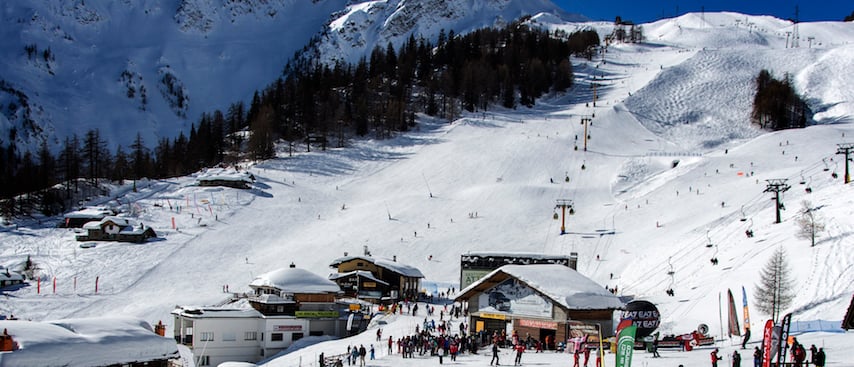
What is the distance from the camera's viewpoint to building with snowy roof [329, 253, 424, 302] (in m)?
44.8

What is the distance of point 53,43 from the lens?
15662 cm

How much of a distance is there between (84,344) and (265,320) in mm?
17067

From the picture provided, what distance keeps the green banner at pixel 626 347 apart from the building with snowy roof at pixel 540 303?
13280mm

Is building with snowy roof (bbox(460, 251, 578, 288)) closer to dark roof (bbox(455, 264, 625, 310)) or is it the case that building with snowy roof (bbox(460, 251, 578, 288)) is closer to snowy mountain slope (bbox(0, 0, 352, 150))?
dark roof (bbox(455, 264, 625, 310))

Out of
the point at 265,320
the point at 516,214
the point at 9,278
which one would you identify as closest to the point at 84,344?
the point at 265,320

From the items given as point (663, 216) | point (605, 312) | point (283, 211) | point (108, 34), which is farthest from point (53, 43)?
point (605, 312)

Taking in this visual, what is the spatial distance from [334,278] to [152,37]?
148 m

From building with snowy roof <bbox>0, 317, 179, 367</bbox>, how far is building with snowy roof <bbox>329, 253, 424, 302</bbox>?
2265 centimetres

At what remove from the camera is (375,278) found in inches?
1783

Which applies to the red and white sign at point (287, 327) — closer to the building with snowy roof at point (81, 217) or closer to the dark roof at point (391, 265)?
the dark roof at point (391, 265)

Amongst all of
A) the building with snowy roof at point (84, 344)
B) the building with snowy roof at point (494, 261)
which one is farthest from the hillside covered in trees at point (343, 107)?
the building with snowy roof at point (84, 344)

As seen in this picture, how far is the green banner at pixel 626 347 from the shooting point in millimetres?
14117

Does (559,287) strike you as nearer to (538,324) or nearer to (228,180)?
(538,324)

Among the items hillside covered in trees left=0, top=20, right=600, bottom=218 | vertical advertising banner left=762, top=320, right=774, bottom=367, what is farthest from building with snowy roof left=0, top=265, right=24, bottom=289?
vertical advertising banner left=762, top=320, right=774, bottom=367
